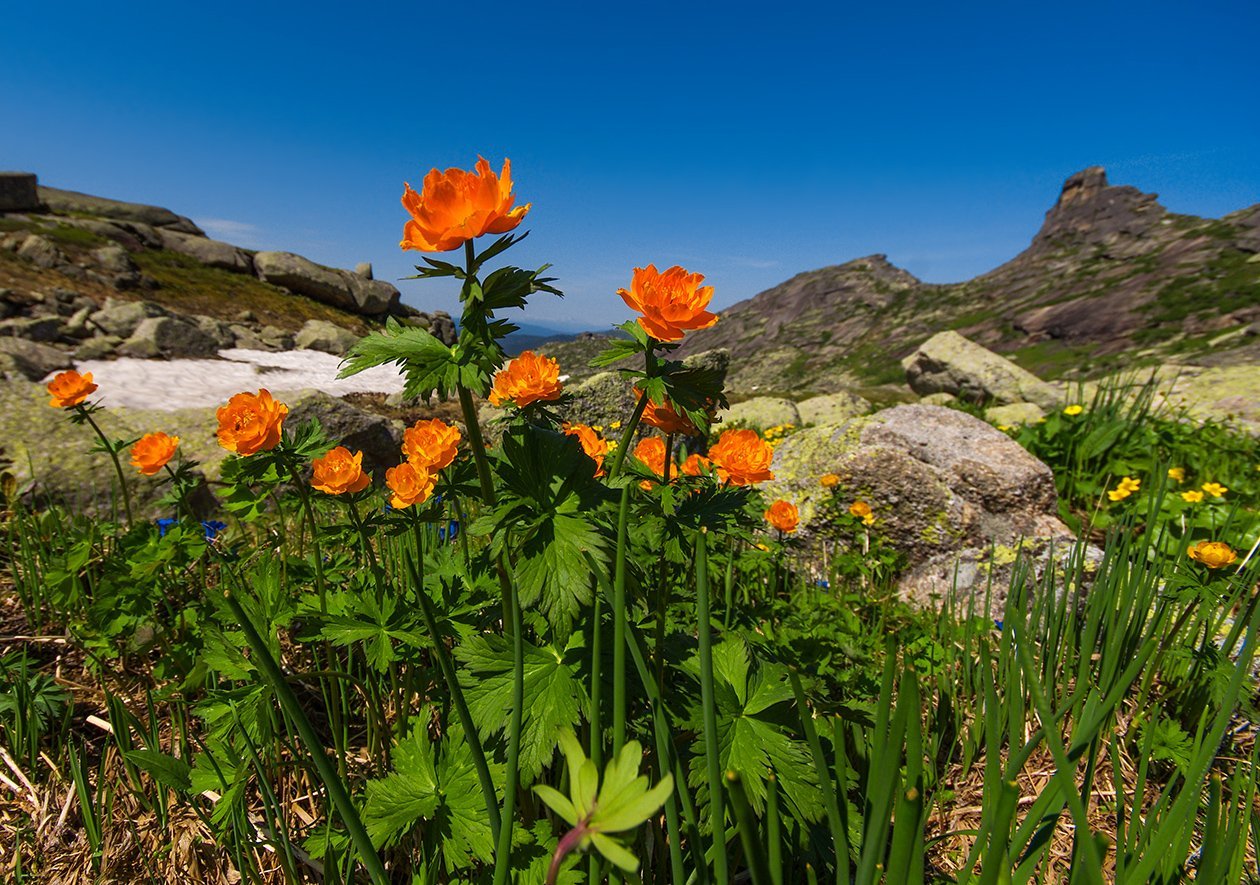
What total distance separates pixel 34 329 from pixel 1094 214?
13193cm

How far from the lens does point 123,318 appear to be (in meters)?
15.5

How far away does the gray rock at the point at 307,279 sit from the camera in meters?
30.5

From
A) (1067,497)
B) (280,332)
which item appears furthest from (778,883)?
(280,332)

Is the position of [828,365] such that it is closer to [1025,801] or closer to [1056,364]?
[1056,364]

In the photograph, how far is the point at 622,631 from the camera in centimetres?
69

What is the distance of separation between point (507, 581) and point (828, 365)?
98923 mm

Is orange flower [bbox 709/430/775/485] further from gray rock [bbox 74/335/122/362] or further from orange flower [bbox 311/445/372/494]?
gray rock [bbox 74/335/122/362]

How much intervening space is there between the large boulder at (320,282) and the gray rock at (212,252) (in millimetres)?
1327

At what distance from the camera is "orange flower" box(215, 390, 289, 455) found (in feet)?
4.80

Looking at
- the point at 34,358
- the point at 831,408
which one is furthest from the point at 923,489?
the point at 34,358

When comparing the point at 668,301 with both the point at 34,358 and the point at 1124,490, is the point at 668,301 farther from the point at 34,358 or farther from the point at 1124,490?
the point at 34,358

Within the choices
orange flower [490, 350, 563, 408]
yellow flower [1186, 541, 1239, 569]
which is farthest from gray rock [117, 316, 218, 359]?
yellow flower [1186, 541, 1239, 569]

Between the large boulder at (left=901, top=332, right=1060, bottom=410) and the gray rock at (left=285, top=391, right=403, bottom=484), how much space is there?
10.5 metres

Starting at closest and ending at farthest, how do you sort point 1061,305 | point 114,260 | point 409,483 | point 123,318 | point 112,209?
point 409,483 → point 123,318 → point 114,260 → point 112,209 → point 1061,305
